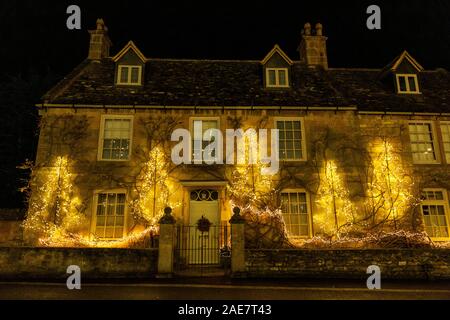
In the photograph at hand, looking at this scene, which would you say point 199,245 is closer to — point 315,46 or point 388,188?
point 388,188

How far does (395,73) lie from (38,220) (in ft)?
62.7

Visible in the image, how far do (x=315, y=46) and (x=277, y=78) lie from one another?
439 centimetres

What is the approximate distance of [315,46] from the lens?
20.0 m

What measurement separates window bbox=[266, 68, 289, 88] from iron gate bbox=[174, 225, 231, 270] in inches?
318

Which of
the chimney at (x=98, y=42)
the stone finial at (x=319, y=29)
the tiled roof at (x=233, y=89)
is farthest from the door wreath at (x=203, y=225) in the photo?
the stone finial at (x=319, y=29)

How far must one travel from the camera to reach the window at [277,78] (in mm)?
17562

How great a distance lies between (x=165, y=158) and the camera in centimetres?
1515

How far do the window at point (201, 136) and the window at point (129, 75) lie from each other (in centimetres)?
398

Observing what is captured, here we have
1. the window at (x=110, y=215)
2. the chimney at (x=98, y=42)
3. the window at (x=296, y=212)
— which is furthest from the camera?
the chimney at (x=98, y=42)

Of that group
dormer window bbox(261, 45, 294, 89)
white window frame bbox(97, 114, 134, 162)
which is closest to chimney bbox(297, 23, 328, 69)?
dormer window bbox(261, 45, 294, 89)

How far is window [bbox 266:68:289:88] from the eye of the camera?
17.6 meters

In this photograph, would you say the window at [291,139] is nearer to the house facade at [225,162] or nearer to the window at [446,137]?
the house facade at [225,162]
